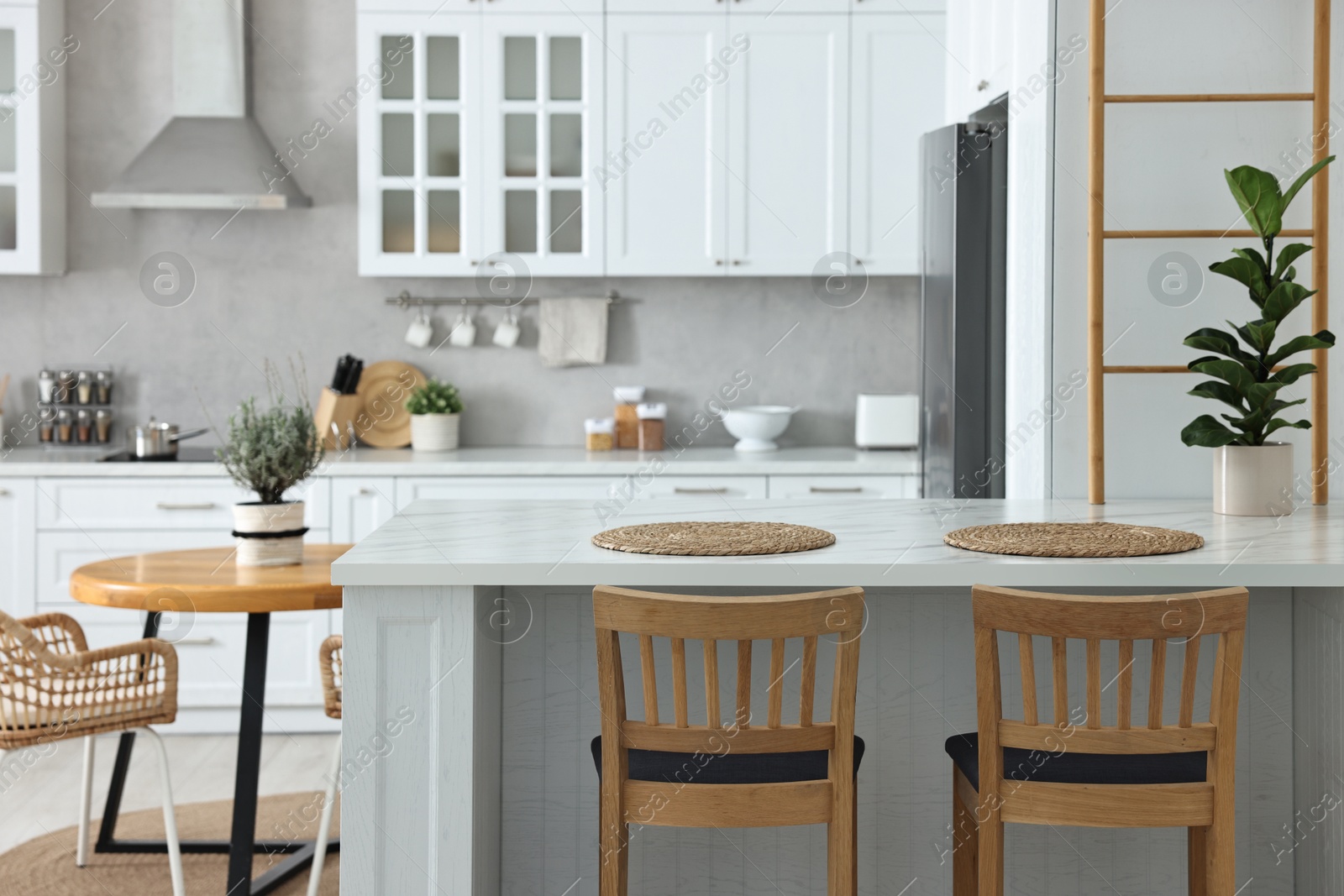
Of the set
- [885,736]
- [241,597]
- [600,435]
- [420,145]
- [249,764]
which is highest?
[420,145]

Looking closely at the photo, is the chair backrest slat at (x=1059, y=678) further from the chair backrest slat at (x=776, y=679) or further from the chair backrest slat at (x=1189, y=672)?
the chair backrest slat at (x=776, y=679)

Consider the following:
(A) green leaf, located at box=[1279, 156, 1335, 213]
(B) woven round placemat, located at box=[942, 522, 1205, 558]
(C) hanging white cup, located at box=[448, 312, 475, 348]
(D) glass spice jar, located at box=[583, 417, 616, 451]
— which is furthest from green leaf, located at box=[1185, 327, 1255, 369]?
(C) hanging white cup, located at box=[448, 312, 475, 348]

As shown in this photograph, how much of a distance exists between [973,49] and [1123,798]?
Answer: 7.80 ft

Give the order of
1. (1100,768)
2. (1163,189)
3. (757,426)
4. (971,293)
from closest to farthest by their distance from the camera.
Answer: (1100,768) < (1163,189) < (971,293) < (757,426)

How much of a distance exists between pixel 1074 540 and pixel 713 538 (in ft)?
1.96

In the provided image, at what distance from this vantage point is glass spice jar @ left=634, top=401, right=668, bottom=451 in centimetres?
418

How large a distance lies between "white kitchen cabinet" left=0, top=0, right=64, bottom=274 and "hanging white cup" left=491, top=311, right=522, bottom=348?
5.13 ft

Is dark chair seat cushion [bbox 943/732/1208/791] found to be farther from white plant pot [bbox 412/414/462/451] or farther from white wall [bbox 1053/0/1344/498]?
white plant pot [bbox 412/414/462/451]

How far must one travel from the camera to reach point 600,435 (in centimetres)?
418

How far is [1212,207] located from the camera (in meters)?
2.64

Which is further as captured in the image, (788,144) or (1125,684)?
(788,144)

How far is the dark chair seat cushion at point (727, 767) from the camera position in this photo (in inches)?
66.1

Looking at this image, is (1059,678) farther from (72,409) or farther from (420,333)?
(72,409)

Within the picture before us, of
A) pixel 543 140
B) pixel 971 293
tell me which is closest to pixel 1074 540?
pixel 971 293
